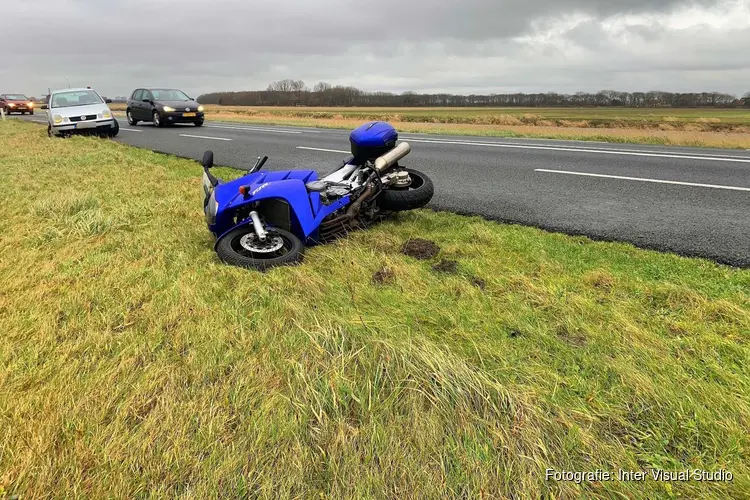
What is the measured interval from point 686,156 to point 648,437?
9.52 meters

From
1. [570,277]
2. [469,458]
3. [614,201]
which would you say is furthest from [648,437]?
[614,201]

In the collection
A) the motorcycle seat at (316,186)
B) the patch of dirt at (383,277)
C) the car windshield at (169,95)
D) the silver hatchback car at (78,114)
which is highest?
the car windshield at (169,95)

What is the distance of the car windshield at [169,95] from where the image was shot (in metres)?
18.6

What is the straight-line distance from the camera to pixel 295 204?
3.57 metres

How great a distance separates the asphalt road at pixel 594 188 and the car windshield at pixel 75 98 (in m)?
5.06

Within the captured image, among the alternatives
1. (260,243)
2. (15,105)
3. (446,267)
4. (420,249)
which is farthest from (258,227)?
(15,105)

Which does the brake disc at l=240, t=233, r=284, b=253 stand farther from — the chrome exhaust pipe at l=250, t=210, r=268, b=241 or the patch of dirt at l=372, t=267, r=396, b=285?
the patch of dirt at l=372, t=267, r=396, b=285

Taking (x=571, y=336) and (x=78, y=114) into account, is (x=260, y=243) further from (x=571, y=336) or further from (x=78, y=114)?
(x=78, y=114)

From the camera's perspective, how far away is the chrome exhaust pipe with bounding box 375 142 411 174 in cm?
438

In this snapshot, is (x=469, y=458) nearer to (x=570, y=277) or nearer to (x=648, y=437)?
(x=648, y=437)

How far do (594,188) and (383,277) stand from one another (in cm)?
439

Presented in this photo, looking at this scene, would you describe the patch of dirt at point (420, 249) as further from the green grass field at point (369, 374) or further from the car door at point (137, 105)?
the car door at point (137, 105)

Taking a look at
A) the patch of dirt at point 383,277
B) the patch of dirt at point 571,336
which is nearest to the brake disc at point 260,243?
the patch of dirt at point 383,277

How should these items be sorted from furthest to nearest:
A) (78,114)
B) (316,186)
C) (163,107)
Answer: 1. (163,107)
2. (78,114)
3. (316,186)
